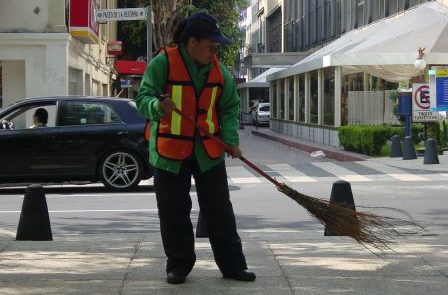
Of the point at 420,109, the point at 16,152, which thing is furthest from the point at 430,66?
the point at 16,152

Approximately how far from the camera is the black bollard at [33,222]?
25.0 feet

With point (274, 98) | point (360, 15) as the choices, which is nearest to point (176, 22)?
point (274, 98)

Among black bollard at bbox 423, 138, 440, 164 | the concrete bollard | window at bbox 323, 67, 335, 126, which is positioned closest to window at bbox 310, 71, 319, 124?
window at bbox 323, 67, 335, 126

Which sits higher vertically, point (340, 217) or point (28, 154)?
point (28, 154)

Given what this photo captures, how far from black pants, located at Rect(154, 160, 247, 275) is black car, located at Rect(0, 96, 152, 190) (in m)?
7.32

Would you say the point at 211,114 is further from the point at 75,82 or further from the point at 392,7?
the point at 392,7

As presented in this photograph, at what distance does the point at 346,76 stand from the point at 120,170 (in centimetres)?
1278

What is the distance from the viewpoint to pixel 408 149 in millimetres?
18703

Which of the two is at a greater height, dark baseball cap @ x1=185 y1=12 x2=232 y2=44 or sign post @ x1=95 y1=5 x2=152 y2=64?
sign post @ x1=95 y1=5 x2=152 y2=64

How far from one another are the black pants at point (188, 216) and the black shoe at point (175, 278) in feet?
0.10

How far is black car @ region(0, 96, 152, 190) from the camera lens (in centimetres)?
1270

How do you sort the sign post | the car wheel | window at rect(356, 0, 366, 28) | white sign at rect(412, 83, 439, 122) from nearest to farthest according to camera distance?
the car wheel
the sign post
white sign at rect(412, 83, 439, 122)
window at rect(356, 0, 366, 28)

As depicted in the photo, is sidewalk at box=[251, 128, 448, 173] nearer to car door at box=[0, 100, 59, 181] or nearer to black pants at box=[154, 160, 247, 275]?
car door at box=[0, 100, 59, 181]

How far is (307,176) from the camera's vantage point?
53.0 ft
